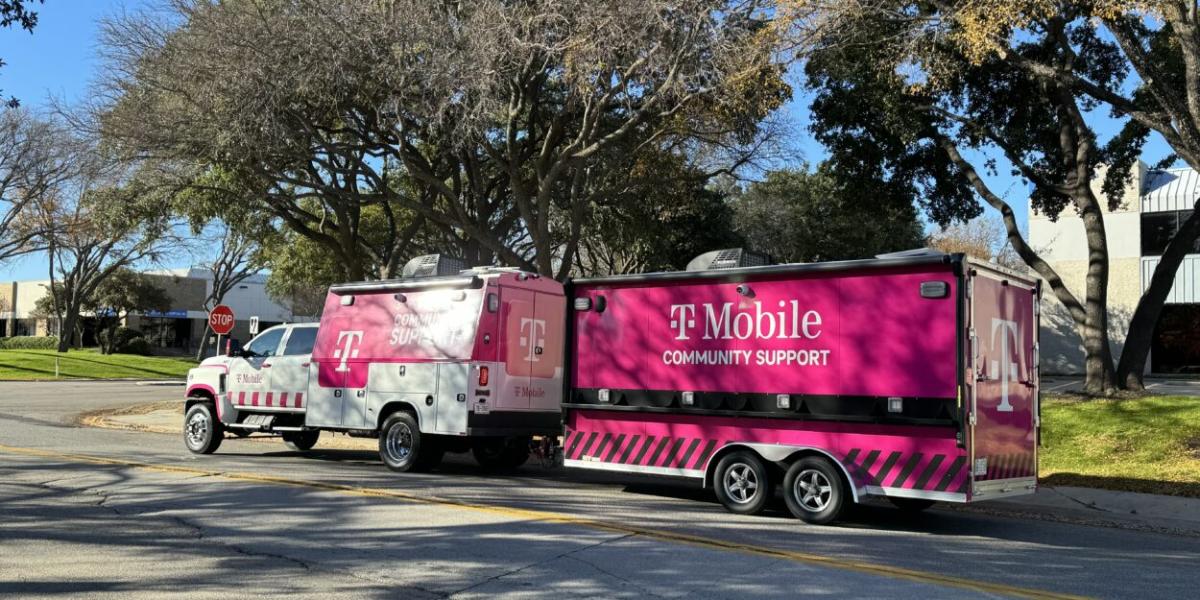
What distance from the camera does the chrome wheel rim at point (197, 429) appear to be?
49.4 feet

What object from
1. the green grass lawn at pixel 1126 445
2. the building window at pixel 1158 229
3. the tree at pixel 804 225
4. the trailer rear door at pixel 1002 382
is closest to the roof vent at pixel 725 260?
the trailer rear door at pixel 1002 382

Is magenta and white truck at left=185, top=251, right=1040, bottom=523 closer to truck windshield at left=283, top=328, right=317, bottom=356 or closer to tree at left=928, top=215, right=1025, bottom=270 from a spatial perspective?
truck windshield at left=283, top=328, right=317, bottom=356

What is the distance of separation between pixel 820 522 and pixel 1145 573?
2846mm

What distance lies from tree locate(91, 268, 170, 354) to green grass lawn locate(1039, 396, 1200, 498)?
58.4m

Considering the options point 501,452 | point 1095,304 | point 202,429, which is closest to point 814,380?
point 501,452

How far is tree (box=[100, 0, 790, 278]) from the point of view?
17031 millimetres

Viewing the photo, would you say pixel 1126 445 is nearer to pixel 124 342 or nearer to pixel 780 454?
pixel 780 454

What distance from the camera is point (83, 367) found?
45.6 meters

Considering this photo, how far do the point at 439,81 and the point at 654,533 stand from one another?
1177cm

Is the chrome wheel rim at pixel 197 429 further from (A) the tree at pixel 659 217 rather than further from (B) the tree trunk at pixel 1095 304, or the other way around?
(B) the tree trunk at pixel 1095 304

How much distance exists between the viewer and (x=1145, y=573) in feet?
25.4

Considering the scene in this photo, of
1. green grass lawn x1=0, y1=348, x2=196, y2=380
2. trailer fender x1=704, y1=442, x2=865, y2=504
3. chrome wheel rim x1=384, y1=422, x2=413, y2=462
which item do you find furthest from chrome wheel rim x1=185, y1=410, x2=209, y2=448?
green grass lawn x1=0, y1=348, x2=196, y2=380

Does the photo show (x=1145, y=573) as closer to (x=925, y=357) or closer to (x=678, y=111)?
(x=925, y=357)

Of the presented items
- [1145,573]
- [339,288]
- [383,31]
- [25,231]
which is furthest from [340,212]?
[25,231]
